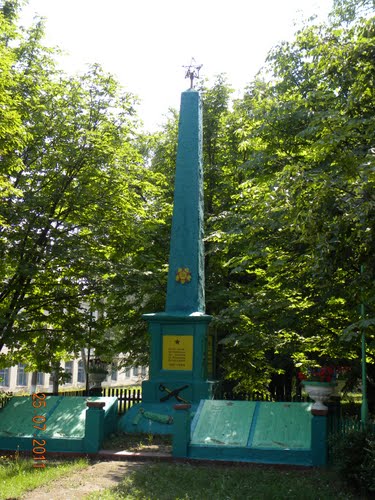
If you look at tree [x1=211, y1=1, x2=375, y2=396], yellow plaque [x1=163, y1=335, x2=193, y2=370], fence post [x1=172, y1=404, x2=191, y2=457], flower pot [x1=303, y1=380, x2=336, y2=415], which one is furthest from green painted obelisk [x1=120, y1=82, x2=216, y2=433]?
flower pot [x1=303, y1=380, x2=336, y2=415]

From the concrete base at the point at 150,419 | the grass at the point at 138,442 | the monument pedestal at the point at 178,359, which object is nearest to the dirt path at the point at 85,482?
the grass at the point at 138,442

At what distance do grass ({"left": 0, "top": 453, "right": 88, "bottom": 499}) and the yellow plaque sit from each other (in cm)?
324

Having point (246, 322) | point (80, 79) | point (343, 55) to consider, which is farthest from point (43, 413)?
point (80, 79)

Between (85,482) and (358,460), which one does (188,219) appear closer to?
(85,482)

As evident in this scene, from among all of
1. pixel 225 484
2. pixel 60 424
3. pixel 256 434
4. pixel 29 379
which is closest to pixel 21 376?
pixel 29 379

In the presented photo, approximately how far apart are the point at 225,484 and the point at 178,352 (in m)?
4.47

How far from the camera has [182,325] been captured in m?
12.0

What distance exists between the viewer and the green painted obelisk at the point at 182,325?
38.0ft

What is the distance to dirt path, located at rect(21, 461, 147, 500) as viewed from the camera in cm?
711

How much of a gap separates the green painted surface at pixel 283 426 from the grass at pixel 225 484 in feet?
1.51

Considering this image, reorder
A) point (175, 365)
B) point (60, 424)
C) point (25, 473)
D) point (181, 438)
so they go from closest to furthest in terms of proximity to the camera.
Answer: point (25, 473), point (181, 438), point (60, 424), point (175, 365)

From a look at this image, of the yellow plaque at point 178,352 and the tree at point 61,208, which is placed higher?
the tree at point 61,208

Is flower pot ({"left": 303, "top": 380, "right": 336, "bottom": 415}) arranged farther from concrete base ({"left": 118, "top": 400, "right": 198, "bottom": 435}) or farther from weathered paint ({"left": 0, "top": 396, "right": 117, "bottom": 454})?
weathered paint ({"left": 0, "top": 396, "right": 117, "bottom": 454})

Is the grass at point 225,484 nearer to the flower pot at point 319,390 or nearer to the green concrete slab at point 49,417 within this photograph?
the flower pot at point 319,390
